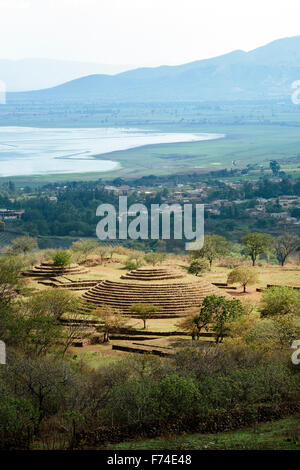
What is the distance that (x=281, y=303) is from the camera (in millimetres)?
39938

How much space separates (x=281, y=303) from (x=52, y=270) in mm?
23995

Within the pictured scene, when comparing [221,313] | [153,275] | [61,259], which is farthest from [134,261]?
[221,313]

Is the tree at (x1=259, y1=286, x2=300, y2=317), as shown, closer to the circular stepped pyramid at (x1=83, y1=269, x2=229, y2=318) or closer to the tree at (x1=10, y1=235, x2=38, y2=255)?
the circular stepped pyramid at (x1=83, y1=269, x2=229, y2=318)

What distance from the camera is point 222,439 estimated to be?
76.8 ft

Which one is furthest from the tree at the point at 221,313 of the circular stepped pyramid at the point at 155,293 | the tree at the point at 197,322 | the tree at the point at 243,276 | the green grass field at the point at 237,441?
the green grass field at the point at 237,441

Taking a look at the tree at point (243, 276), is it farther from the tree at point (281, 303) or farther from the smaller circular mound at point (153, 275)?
the tree at point (281, 303)

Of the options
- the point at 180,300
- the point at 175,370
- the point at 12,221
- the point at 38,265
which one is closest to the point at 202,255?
the point at 38,265

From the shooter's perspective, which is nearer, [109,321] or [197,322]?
[197,322]

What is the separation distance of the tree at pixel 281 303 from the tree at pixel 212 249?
919 inches

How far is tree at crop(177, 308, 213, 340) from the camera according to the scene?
39406 millimetres

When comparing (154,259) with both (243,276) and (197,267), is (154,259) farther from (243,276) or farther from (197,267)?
(243,276)

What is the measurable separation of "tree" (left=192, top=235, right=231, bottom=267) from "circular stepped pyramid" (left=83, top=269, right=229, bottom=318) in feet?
50.6

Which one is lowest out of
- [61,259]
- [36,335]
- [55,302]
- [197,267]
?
[197,267]

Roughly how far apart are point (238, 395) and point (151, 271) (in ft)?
80.8
